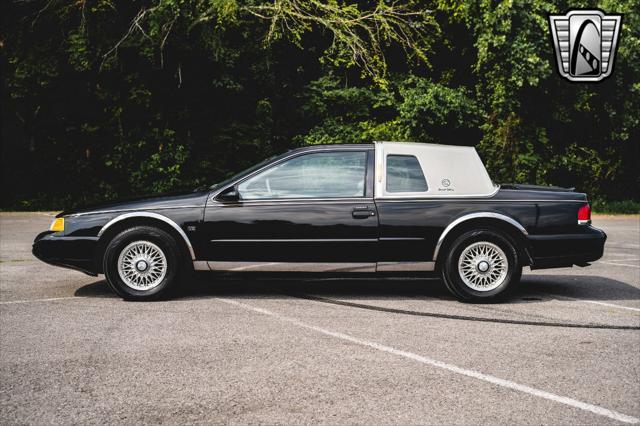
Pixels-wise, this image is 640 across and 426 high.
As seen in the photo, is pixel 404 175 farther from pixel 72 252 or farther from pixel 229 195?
pixel 72 252

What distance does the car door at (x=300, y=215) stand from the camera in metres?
7.58

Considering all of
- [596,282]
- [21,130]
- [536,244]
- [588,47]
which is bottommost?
[596,282]

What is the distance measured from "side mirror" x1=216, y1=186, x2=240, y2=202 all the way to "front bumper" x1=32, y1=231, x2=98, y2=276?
1.37m

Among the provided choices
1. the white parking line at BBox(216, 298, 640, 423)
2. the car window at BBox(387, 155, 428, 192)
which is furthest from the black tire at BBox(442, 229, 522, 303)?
the white parking line at BBox(216, 298, 640, 423)

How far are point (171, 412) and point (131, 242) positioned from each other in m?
3.76

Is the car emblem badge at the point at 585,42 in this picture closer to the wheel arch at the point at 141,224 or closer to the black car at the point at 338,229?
the black car at the point at 338,229

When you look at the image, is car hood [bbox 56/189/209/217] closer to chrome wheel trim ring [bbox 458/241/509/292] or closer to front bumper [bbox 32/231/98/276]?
front bumper [bbox 32/231/98/276]

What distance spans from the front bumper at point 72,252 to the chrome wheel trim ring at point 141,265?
342 mm

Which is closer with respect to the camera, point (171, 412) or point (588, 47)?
point (171, 412)

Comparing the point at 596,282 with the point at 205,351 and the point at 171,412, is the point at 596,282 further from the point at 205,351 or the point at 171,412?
the point at 171,412

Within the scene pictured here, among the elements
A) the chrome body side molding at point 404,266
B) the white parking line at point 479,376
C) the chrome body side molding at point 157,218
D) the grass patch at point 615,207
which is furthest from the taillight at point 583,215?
the grass patch at point 615,207

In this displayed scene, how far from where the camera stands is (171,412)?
4137 millimetres

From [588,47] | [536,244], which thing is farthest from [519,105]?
[536,244]

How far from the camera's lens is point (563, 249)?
302 inches
